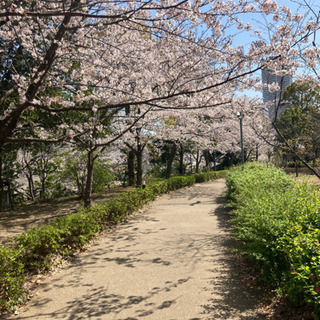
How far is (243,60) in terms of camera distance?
16.8 feet

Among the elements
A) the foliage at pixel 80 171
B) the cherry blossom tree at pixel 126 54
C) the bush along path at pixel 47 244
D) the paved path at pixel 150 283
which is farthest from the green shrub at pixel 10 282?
the foliage at pixel 80 171

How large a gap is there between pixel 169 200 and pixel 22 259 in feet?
28.2

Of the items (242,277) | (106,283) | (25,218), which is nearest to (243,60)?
(242,277)

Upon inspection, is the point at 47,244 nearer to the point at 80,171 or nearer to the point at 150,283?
the point at 150,283

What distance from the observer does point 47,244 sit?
4.38 meters

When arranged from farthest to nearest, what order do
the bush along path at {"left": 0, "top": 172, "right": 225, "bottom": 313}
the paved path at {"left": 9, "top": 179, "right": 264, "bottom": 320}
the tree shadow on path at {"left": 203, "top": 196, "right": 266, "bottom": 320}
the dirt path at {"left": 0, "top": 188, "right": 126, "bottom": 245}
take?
the dirt path at {"left": 0, "top": 188, "right": 126, "bottom": 245} → the bush along path at {"left": 0, "top": 172, "right": 225, "bottom": 313} → the paved path at {"left": 9, "top": 179, "right": 264, "bottom": 320} → the tree shadow on path at {"left": 203, "top": 196, "right": 266, "bottom": 320}

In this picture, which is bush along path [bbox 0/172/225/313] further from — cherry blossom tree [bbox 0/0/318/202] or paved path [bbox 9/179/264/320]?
cherry blossom tree [bbox 0/0/318/202]

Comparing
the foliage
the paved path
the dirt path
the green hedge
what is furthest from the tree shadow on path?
the foliage

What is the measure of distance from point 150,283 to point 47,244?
1.89m

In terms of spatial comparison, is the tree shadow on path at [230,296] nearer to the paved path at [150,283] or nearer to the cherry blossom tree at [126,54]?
the paved path at [150,283]

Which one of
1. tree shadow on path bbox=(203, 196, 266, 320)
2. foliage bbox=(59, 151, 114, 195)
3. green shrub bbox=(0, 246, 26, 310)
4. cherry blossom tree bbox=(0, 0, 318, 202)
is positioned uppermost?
cherry blossom tree bbox=(0, 0, 318, 202)

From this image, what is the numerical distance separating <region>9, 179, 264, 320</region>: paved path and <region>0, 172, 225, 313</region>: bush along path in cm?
24

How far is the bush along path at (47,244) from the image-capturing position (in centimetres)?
325

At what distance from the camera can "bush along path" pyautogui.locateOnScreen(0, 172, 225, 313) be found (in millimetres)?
3251
